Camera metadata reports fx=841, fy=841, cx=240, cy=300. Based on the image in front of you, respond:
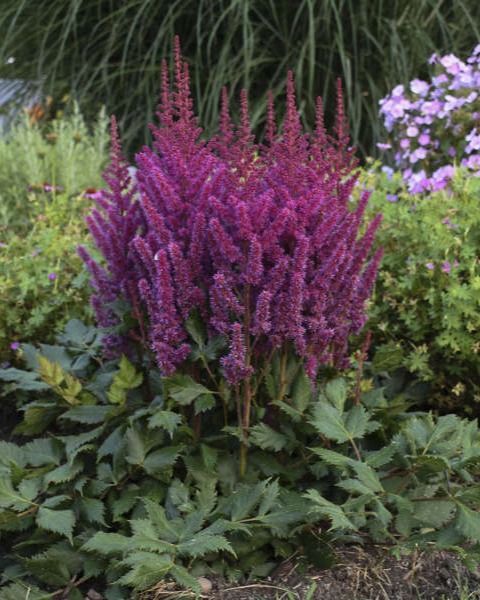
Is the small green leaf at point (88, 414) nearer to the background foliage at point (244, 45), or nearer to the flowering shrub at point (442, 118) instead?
the flowering shrub at point (442, 118)

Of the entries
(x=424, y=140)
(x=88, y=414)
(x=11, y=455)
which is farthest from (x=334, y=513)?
(x=424, y=140)

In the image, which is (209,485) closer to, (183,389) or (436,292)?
(183,389)

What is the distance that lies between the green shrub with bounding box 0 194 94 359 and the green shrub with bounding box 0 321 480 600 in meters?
0.87

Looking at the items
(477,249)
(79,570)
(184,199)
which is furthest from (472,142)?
(79,570)

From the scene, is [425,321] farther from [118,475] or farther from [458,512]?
[118,475]

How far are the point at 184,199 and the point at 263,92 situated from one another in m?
4.33

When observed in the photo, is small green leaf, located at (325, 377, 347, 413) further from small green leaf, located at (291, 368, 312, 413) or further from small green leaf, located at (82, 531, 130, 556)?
small green leaf, located at (82, 531, 130, 556)

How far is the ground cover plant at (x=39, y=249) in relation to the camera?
3.15 meters

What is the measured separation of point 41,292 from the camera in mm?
3201

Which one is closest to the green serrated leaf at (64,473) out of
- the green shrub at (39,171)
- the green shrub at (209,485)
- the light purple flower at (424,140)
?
the green shrub at (209,485)

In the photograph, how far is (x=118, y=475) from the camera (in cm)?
209

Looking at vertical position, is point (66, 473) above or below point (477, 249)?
below

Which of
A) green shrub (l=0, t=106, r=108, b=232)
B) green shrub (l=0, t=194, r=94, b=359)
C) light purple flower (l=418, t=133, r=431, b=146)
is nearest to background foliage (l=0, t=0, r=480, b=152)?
green shrub (l=0, t=106, r=108, b=232)

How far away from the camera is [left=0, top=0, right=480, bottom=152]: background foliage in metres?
5.84
